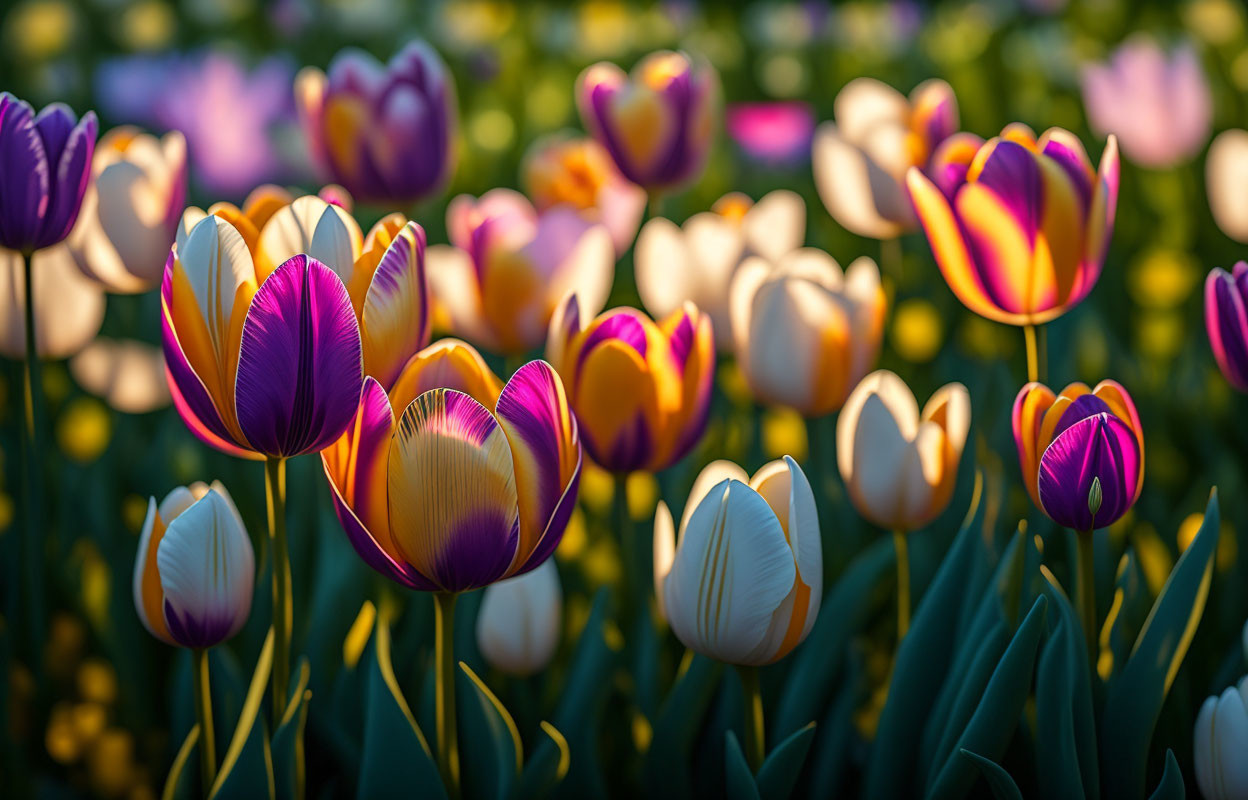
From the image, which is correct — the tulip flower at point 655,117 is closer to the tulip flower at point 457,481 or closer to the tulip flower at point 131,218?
the tulip flower at point 131,218

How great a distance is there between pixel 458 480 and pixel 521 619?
351 mm

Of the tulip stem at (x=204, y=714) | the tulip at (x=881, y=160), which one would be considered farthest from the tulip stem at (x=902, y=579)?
the tulip stem at (x=204, y=714)

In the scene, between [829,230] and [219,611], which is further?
[829,230]

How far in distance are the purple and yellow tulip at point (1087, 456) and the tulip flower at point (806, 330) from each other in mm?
289

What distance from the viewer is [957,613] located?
104cm

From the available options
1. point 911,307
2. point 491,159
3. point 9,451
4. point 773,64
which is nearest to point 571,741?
point 9,451

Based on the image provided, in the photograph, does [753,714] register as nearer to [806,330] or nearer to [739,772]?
[739,772]

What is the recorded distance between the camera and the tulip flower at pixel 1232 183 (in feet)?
4.88

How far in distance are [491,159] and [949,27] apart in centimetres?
191

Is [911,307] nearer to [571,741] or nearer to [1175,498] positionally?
[1175,498]

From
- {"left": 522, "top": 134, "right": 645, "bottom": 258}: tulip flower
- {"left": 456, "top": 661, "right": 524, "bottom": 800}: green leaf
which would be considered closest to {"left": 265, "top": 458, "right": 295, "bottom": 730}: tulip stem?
{"left": 456, "top": 661, "right": 524, "bottom": 800}: green leaf

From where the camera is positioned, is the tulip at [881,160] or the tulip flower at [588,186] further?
the tulip flower at [588,186]

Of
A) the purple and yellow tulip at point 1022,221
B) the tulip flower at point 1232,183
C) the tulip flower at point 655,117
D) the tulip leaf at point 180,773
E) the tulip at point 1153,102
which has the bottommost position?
the tulip leaf at point 180,773

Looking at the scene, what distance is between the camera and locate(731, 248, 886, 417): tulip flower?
1149 mm
